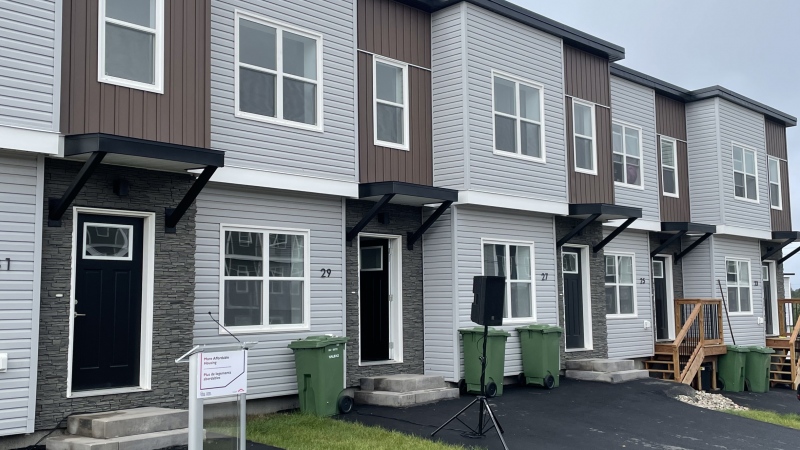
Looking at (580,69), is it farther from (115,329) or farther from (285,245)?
(115,329)

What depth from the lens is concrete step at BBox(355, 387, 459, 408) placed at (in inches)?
471

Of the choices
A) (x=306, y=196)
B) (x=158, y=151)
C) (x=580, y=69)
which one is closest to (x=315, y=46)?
(x=306, y=196)

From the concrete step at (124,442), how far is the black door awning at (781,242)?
19230mm

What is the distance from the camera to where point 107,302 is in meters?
9.69

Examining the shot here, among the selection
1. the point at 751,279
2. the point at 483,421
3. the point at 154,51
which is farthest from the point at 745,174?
the point at 154,51

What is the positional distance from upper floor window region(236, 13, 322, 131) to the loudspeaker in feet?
12.4

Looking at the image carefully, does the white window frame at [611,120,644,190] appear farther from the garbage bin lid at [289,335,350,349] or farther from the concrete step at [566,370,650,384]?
the garbage bin lid at [289,335,350,349]

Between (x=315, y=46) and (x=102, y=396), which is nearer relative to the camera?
(x=102, y=396)

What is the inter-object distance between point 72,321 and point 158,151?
220 cm

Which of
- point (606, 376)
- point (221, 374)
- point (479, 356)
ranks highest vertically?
point (221, 374)

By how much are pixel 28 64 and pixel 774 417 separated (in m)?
13.7

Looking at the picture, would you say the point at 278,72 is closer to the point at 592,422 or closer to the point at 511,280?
the point at 511,280

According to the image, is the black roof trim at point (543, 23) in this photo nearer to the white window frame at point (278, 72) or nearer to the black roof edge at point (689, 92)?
the black roof edge at point (689, 92)

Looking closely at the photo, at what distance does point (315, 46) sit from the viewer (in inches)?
492
